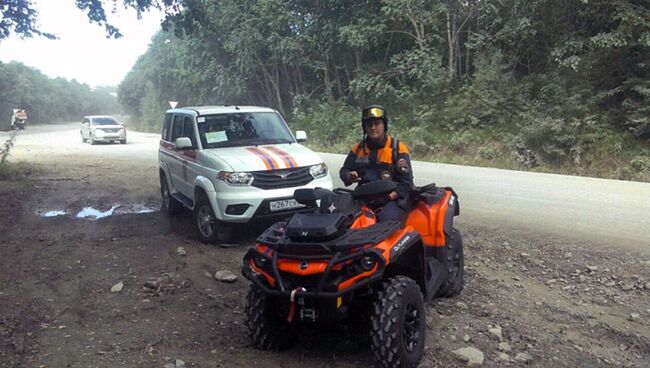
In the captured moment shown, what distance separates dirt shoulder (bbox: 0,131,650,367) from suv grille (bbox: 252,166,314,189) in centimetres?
90

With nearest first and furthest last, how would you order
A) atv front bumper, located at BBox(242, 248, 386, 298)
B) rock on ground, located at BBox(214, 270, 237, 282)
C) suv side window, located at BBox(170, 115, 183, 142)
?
atv front bumper, located at BBox(242, 248, 386, 298) < rock on ground, located at BBox(214, 270, 237, 282) < suv side window, located at BBox(170, 115, 183, 142)

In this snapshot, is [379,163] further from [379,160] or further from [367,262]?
[367,262]

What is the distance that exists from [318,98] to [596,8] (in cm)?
1573

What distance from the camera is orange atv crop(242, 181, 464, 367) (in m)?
3.26

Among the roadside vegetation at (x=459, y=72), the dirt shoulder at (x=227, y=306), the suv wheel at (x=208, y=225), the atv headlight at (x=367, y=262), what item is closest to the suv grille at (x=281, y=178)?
the suv wheel at (x=208, y=225)

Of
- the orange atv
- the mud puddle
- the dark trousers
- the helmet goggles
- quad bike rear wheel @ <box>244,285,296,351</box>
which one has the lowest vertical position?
the mud puddle

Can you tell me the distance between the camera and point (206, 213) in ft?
23.3

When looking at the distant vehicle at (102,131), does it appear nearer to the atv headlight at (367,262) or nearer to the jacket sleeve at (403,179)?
the jacket sleeve at (403,179)

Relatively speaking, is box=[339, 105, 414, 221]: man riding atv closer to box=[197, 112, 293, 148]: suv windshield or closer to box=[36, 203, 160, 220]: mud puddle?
box=[197, 112, 293, 148]: suv windshield

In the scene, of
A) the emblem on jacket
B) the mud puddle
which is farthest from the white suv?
the emblem on jacket

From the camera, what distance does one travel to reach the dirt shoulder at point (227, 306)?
3.80 m

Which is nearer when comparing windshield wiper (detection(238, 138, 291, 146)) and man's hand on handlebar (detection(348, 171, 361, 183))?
man's hand on handlebar (detection(348, 171, 361, 183))

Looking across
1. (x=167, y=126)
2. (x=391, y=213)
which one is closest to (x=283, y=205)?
(x=391, y=213)

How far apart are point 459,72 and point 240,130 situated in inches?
564
